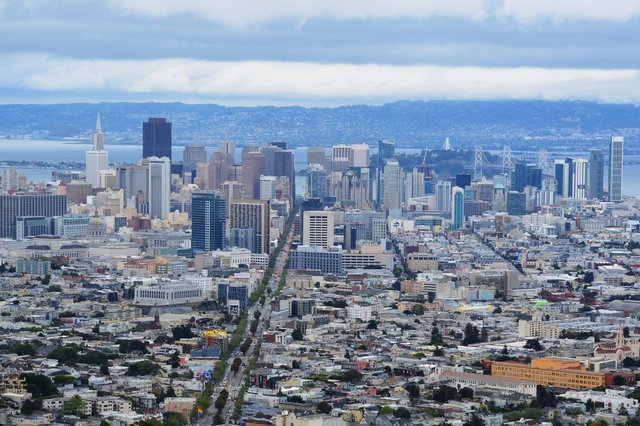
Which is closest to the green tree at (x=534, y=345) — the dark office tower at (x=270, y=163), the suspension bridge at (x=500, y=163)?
the dark office tower at (x=270, y=163)

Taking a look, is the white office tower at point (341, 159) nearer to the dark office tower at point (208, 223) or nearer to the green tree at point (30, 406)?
the dark office tower at point (208, 223)

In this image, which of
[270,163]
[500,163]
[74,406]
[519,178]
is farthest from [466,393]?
[500,163]

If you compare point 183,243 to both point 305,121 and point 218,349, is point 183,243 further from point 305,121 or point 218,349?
point 305,121

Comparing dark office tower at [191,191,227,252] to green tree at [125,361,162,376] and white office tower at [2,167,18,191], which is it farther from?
green tree at [125,361,162,376]

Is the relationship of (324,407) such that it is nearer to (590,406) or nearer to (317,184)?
(590,406)

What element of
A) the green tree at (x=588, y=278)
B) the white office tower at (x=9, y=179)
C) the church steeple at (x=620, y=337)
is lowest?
the green tree at (x=588, y=278)

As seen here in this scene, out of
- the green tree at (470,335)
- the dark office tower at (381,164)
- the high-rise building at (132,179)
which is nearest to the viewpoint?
the green tree at (470,335)

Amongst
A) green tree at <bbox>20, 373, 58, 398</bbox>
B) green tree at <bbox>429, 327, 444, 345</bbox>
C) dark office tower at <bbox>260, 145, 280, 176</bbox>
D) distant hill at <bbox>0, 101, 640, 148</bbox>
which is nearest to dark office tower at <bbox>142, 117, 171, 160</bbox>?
dark office tower at <bbox>260, 145, 280, 176</bbox>
